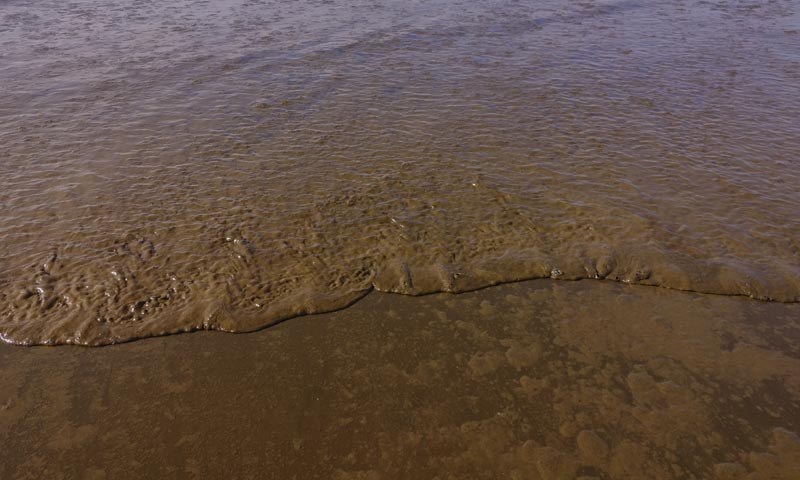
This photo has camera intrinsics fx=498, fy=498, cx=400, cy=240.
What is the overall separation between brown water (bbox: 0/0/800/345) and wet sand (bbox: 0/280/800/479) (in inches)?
15.2

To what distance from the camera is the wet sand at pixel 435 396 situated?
3791 mm

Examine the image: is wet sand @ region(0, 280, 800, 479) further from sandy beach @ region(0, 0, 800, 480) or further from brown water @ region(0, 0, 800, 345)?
brown water @ region(0, 0, 800, 345)

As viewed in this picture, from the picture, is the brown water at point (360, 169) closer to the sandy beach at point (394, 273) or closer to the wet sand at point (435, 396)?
the sandy beach at point (394, 273)

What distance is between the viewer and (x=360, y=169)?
7.66 metres

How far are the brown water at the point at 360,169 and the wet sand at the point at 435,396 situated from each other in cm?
39

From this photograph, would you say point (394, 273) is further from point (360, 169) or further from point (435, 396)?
point (360, 169)

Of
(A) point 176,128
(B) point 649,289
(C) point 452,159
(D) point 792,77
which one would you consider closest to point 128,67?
(A) point 176,128

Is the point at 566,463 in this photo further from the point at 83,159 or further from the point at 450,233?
the point at 83,159

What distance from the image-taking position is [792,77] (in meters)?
11.3

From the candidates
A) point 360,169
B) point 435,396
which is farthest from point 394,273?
point 360,169

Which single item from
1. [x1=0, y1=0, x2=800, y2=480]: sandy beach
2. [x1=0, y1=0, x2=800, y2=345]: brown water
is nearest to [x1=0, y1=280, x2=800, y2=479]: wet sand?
[x1=0, y1=0, x2=800, y2=480]: sandy beach

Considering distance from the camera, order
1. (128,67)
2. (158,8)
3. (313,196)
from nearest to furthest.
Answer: (313,196), (128,67), (158,8)

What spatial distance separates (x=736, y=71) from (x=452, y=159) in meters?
8.43

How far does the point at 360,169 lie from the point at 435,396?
425cm
